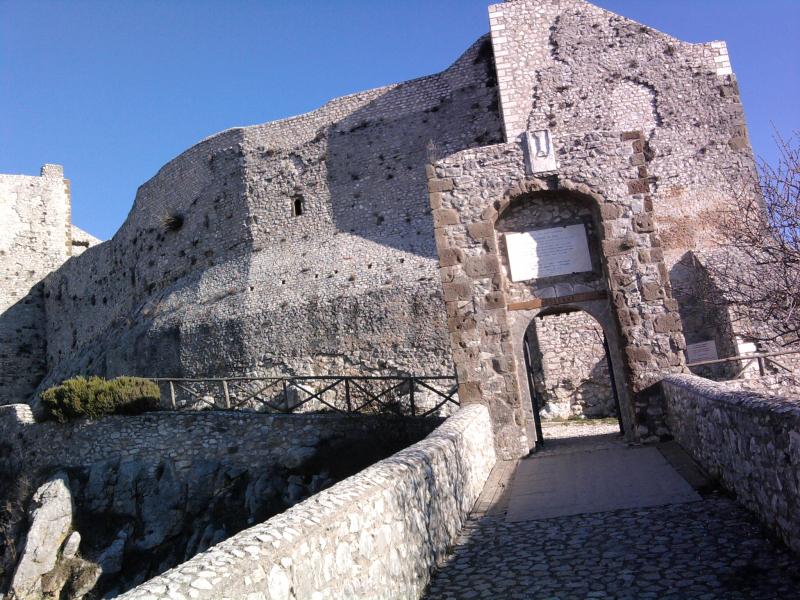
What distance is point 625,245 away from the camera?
9125mm

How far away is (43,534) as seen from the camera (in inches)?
489

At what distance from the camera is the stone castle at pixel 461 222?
9180 mm

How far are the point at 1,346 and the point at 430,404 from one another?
20969mm

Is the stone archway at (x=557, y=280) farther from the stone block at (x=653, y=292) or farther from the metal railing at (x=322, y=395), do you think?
the metal railing at (x=322, y=395)

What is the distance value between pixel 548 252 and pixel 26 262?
25603mm

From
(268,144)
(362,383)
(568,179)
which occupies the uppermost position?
(268,144)

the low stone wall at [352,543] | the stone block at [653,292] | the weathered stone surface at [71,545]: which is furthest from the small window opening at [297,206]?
the low stone wall at [352,543]

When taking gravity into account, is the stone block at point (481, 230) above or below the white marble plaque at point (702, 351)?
above

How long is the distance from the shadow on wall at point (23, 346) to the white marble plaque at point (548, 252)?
2426 centimetres

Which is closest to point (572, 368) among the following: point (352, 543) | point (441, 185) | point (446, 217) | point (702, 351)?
point (702, 351)

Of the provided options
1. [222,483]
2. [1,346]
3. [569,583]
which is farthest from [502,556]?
[1,346]

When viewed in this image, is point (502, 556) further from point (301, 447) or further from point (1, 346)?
Answer: point (1, 346)

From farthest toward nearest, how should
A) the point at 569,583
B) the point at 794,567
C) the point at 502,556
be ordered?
the point at 502,556
the point at 569,583
the point at 794,567

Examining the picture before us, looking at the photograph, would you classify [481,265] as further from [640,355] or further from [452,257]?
[640,355]
